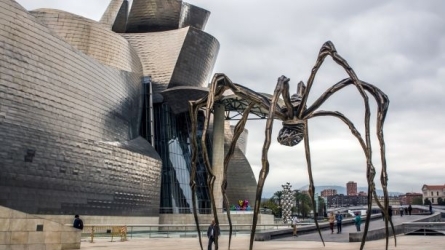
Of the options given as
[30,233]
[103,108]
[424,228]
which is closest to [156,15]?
[103,108]

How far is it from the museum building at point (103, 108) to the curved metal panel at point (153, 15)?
11cm

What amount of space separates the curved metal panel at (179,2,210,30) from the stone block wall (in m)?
36.9

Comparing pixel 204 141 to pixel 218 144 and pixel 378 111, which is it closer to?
pixel 378 111

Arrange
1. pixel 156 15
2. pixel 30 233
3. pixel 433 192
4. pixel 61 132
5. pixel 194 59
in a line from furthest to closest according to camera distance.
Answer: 1. pixel 433 192
2. pixel 156 15
3. pixel 194 59
4. pixel 61 132
5. pixel 30 233

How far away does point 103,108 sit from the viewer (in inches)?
1252

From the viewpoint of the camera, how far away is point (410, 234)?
814 inches

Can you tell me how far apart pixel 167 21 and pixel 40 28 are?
22656 mm

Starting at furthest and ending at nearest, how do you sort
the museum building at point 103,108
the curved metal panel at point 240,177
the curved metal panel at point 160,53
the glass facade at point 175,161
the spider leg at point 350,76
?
the curved metal panel at point 240,177
the curved metal panel at point 160,53
the glass facade at point 175,161
the museum building at point 103,108
the spider leg at point 350,76

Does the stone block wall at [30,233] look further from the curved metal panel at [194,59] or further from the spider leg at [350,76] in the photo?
the curved metal panel at [194,59]

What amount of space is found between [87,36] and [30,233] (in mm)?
24578

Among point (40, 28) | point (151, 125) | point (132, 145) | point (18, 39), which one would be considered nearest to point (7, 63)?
point (18, 39)

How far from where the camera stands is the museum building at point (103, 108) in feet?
78.1

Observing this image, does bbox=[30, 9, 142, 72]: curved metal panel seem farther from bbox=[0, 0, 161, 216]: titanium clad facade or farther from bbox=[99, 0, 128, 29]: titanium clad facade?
bbox=[99, 0, 128, 29]: titanium clad facade

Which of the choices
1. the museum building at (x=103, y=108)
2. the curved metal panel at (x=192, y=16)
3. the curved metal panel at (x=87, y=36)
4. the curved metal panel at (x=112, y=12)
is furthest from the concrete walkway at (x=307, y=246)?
the curved metal panel at (x=192, y=16)
